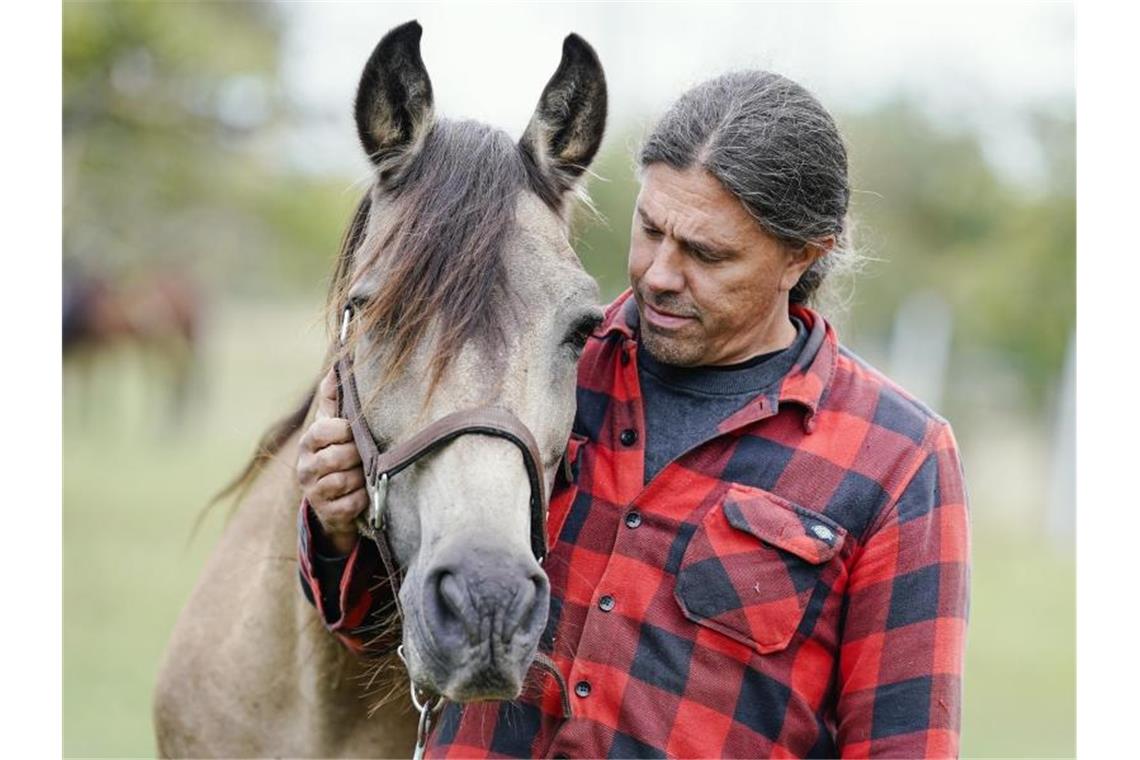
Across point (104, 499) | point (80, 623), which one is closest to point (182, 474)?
point (104, 499)

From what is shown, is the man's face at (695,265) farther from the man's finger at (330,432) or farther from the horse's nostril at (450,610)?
the horse's nostril at (450,610)

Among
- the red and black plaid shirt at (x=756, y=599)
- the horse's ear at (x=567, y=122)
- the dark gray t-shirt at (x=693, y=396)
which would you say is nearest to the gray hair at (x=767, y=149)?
the horse's ear at (x=567, y=122)

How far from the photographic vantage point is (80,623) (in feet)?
31.7

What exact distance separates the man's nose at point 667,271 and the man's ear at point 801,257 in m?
0.26

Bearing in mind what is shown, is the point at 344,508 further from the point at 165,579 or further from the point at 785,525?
the point at 165,579

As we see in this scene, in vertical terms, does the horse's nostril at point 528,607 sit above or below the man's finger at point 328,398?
below

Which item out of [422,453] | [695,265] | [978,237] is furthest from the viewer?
[978,237]

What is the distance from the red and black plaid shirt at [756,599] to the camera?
2.45m

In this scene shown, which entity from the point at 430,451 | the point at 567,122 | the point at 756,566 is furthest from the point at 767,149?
the point at 430,451

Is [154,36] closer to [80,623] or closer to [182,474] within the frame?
[80,623]

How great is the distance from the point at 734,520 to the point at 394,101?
3.75 feet

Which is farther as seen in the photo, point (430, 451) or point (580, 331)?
point (580, 331)

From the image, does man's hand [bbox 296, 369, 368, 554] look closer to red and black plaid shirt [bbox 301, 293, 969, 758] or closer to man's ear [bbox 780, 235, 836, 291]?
red and black plaid shirt [bbox 301, 293, 969, 758]

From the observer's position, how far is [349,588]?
2.54m
